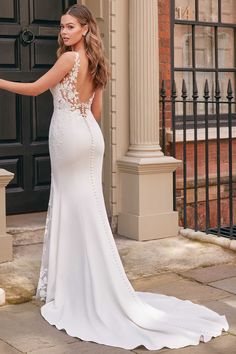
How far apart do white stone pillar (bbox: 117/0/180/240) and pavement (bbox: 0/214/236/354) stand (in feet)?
0.68

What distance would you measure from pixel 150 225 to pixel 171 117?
4.24 feet

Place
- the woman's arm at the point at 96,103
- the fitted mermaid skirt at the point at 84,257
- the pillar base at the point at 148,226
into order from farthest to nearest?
the pillar base at the point at 148,226
the woman's arm at the point at 96,103
the fitted mermaid skirt at the point at 84,257

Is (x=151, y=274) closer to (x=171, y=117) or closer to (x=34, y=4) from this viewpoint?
(x=171, y=117)

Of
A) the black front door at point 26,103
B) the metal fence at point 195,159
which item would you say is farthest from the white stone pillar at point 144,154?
the black front door at point 26,103

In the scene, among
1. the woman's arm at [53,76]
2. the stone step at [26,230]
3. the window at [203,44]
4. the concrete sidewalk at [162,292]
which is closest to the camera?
the concrete sidewalk at [162,292]

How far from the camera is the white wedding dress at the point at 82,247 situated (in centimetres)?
509

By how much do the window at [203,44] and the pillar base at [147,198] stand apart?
1.31 meters

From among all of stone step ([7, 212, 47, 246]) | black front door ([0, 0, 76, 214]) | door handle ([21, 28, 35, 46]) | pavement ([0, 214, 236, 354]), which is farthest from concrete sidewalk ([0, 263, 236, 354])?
door handle ([21, 28, 35, 46])

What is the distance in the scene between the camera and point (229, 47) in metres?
9.17

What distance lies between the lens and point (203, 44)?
8.92m

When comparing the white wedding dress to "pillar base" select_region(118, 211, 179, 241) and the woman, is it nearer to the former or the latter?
the woman

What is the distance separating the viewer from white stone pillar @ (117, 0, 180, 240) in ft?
24.3

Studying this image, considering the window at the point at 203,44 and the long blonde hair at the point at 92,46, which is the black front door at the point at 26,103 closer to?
the window at the point at 203,44

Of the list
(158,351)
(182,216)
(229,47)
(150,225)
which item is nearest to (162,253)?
(150,225)
